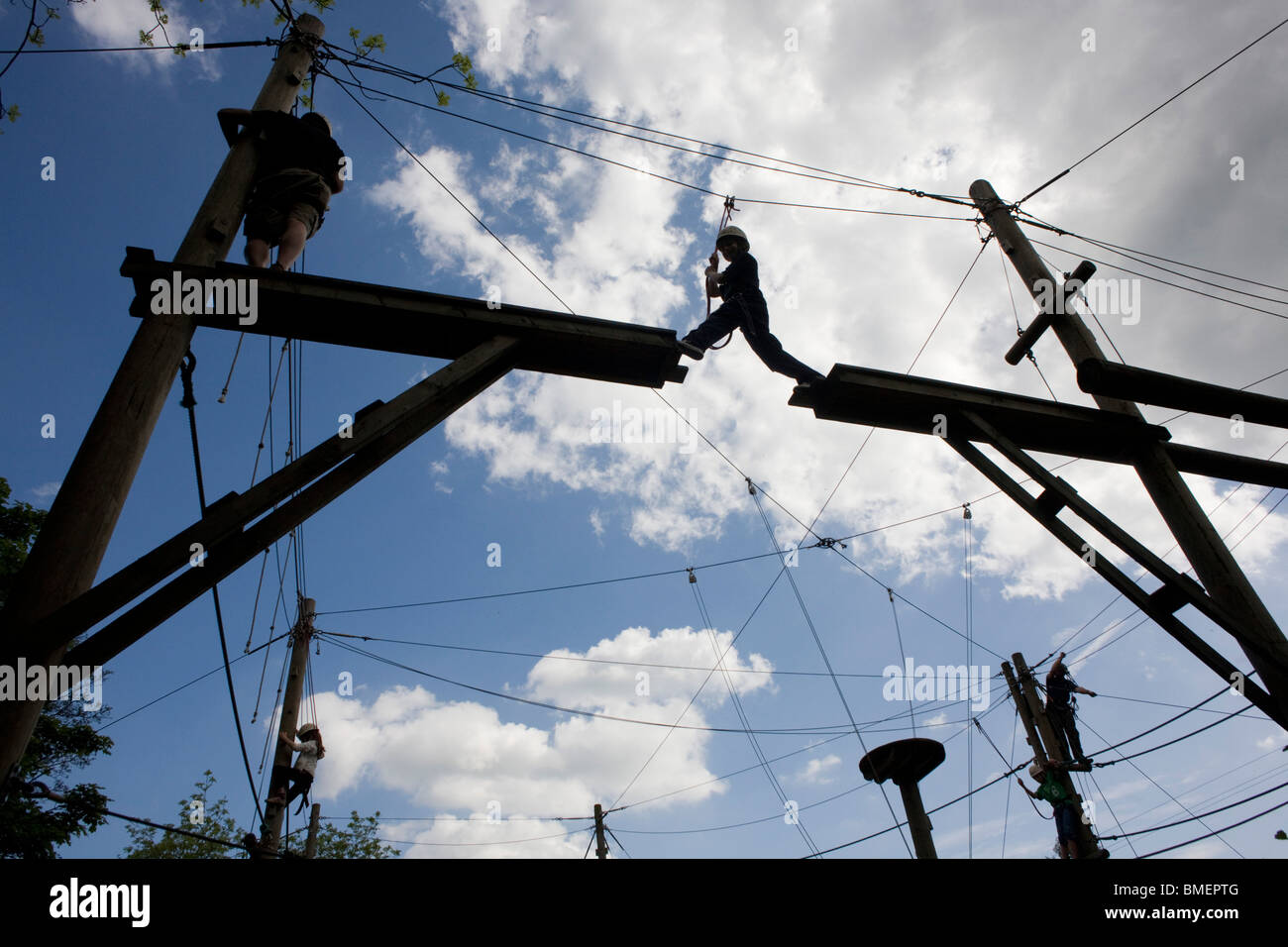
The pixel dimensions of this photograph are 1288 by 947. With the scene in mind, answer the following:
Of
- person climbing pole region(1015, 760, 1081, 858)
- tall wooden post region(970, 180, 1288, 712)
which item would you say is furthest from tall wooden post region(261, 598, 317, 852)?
person climbing pole region(1015, 760, 1081, 858)

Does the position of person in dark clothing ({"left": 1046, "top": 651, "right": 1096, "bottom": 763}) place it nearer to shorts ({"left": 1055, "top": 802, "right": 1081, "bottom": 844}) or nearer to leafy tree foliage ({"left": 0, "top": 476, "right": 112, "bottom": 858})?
shorts ({"left": 1055, "top": 802, "right": 1081, "bottom": 844})

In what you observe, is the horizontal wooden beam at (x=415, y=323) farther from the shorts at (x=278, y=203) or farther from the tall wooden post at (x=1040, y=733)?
the tall wooden post at (x=1040, y=733)

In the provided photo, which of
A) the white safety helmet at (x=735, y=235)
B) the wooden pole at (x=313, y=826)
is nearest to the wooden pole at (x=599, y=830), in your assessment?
the wooden pole at (x=313, y=826)

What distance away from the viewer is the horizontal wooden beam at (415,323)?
10.3 feet

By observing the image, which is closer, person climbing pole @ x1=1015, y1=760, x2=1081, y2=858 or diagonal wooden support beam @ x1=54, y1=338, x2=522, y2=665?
diagonal wooden support beam @ x1=54, y1=338, x2=522, y2=665

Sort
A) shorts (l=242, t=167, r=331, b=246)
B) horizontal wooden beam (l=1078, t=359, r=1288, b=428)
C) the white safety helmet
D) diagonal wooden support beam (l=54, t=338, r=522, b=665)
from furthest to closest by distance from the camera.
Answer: the white safety helmet → horizontal wooden beam (l=1078, t=359, r=1288, b=428) → shorts (l=242, t=167, r=331, b=246) → diagonal wooden support beam (l=54, t=338, r=522, b=665)

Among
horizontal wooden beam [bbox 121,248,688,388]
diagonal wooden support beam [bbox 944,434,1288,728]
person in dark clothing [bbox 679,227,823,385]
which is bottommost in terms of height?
diagonal wooden support beam [bbox 944,434,1288,728]

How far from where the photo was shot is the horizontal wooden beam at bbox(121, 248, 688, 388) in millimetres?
3129

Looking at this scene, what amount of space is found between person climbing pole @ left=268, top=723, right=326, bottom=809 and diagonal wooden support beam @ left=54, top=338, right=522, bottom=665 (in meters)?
8.65

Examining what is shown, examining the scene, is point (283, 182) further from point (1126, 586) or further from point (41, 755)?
point (41, 755)

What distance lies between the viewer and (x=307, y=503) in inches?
111

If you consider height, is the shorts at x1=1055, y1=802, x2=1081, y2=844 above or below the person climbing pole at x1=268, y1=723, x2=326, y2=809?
below

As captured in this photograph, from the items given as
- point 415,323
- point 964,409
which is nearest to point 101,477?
point 415,323
